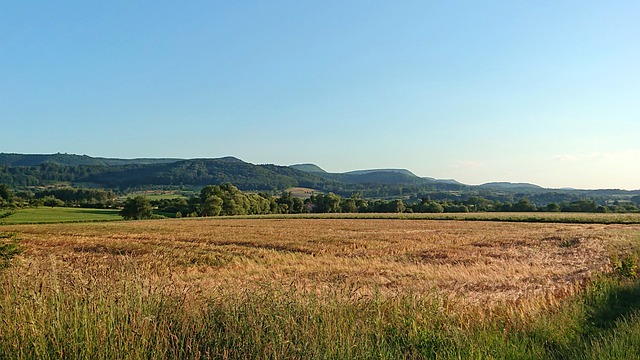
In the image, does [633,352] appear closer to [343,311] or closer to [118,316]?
[343,311]

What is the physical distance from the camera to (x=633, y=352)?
20.1ft

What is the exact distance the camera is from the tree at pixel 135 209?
8756 centimetres

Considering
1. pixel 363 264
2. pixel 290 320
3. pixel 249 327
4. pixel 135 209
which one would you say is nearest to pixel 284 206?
pixel 135 209

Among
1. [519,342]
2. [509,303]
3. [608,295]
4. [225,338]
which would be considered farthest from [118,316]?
[608,295]

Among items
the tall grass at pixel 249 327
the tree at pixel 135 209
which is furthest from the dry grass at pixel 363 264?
the tree at pixel 135 209

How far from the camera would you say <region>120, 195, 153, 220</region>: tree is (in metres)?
87.6

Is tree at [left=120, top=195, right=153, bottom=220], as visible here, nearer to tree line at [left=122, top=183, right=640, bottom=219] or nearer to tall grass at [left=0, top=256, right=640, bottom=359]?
tree line at [left=122, top=183, right=640, bottom=219]

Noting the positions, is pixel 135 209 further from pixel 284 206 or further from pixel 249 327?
pixel 249 327

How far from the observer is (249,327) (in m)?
5.89

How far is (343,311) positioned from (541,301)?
19.1 ft

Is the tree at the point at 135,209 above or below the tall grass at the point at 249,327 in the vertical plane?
below

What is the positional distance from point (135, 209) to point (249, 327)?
296 feet

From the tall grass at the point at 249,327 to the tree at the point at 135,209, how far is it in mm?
86412

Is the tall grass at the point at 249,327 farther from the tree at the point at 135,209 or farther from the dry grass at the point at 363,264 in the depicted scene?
the tree at the point at 135,209
